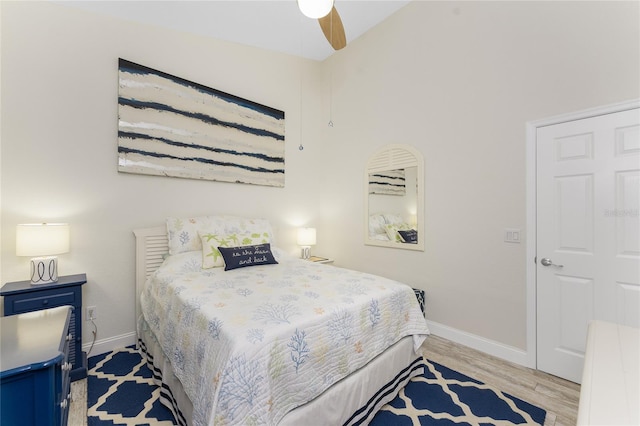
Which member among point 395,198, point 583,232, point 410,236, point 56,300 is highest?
point 395,198

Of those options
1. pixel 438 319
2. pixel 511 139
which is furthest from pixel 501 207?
pixel 438 319

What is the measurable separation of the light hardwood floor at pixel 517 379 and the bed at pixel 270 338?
51 centimetres

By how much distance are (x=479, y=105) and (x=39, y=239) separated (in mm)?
3781

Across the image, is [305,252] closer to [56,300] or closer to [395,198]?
[395,198]

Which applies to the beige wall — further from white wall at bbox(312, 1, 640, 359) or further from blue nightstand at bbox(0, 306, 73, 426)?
blue nightstand at bbox(0, 306, 73, 426)

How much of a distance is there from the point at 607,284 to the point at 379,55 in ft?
10.3

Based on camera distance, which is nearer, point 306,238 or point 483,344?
point 483,344

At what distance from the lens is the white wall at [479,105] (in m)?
2.05

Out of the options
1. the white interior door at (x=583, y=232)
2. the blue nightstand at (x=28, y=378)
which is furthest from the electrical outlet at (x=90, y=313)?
the white interior door at (x=583, y=232)

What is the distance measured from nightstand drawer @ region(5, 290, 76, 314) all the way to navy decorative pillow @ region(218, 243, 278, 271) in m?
1.13

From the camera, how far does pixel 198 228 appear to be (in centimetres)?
281

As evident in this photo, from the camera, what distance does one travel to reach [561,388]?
6.62 ft

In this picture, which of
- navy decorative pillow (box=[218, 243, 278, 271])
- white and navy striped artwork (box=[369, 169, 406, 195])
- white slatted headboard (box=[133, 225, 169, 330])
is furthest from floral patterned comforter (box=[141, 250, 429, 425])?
white and navy striped artwork (box=[369, 169, 406, 195])

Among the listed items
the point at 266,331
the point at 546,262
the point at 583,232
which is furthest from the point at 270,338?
the point at 583,232
